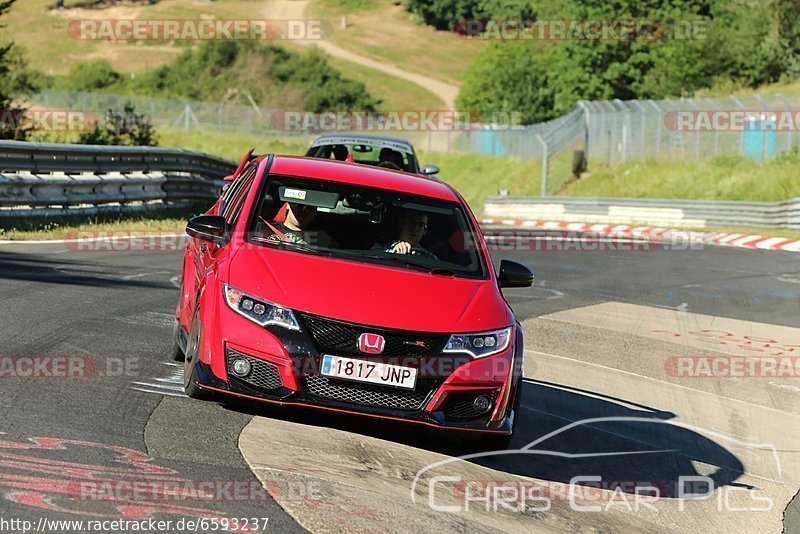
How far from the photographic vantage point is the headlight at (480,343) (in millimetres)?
6668

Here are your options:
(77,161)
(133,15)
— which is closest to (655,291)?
(77,161)

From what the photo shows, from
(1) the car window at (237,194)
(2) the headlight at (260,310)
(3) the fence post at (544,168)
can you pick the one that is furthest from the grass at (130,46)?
(2) the headlight at (260,310)

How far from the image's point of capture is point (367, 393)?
6.55 meters

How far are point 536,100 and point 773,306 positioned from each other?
2528 inches

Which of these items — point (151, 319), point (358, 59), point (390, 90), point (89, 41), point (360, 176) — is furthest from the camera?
point (358, 59)

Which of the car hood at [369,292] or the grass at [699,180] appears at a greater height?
the car hood at [369,292]

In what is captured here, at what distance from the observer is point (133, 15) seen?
119 meters

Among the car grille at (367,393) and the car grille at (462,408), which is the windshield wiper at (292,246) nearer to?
the car grille at (367,393)

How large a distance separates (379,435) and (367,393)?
60 cm

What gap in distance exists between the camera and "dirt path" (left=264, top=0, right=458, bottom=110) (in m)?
109

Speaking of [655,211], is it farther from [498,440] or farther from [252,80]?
[252,80]

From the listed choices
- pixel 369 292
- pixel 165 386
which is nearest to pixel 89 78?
pixel 165 386

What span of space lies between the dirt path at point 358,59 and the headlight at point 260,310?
→ 93998mm

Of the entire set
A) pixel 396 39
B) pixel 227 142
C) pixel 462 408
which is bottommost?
pixel 396 39
